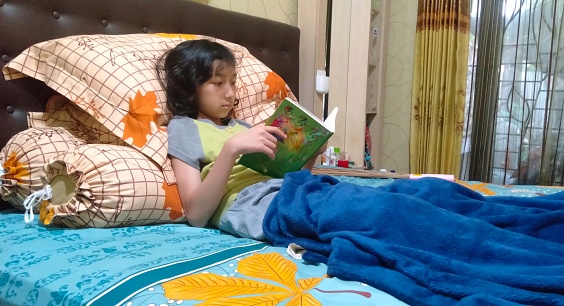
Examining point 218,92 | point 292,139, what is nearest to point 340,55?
point 218,92

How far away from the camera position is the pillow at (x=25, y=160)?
1080 mm

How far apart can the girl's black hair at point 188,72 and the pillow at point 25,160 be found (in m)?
0.29

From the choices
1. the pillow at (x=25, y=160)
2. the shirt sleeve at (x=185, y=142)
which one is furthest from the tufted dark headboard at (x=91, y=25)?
the shirt sleeve at (x=185, y=142)

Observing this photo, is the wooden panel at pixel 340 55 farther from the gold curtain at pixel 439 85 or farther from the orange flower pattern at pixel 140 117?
the orange flower pattern at pixel 140 117

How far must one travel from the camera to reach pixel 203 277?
0.75m

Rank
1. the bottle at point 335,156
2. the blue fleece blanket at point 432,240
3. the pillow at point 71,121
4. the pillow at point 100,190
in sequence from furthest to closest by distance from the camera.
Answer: the bottle at point 335,156, the pillow at point 71,121, the pillow at point 100,190, the blue fleece blanket at point 432,240

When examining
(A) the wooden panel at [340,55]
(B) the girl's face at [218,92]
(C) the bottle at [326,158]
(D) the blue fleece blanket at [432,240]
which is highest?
(A) the wooden panel at [340,55]

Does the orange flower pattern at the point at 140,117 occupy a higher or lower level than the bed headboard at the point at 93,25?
lower

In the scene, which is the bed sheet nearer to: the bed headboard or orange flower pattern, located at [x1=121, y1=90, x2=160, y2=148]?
orange flower pattern, located at [x1=121, y1=90, x2=160, y2=148]

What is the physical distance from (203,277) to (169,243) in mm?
218

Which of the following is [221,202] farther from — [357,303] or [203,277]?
[357,303]

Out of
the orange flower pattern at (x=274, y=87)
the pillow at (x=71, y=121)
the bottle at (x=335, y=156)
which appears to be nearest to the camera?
the pillow at (x=71, y=121)

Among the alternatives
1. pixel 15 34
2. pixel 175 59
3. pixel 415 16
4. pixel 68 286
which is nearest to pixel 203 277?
pixel 68 286

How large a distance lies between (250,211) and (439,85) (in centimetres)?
187
